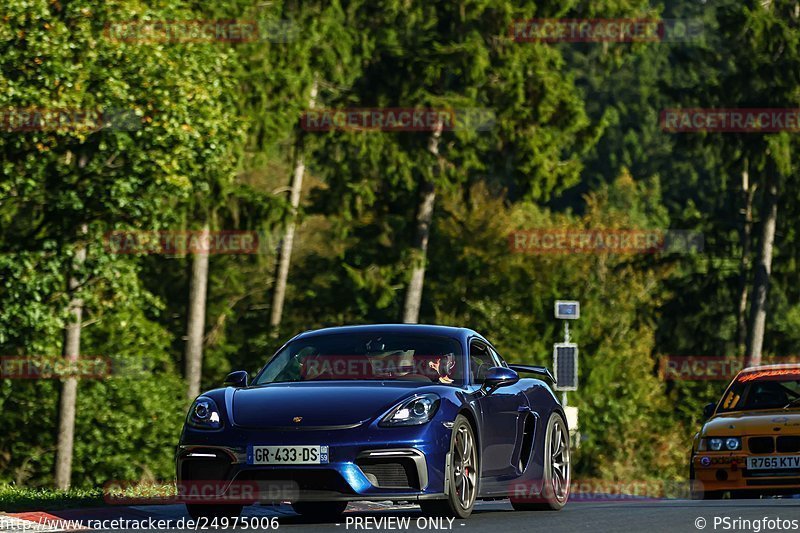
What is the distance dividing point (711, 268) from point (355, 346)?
40.8 m

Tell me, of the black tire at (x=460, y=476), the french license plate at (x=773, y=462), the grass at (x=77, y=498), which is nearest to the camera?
the black tire at (x=460, y=476)

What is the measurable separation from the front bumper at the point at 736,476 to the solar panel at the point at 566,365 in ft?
44.3

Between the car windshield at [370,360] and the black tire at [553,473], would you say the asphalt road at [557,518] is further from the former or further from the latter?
the car windshield at [370,360]

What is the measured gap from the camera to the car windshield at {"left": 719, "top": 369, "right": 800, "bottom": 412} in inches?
717

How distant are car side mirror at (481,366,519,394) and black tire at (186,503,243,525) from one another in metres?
2.12

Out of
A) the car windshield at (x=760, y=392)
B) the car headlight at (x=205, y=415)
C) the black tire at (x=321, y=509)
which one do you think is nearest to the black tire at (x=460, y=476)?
the black tire at (x=321, y=509)

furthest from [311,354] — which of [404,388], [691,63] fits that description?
[691,63]

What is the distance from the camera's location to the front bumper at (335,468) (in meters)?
11.6

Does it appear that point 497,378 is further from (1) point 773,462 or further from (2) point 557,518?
(1) point 773,462

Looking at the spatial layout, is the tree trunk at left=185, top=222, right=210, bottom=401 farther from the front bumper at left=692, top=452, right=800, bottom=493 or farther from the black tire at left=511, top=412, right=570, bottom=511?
the black tire at left=511, top=412, right=570, bottom=511

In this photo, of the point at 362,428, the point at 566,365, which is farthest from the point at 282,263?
the point at 362,428

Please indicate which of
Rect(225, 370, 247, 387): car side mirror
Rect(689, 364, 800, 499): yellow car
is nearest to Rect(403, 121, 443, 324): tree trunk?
→ Rect(689, 364, 800, 499): yellow car

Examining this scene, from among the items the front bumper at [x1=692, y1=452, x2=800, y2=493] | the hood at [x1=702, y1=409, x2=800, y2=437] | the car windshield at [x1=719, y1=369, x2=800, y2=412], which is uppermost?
the car windshield at [x1=719, y1=369, x2=800, y2=412]

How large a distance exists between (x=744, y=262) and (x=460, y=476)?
40249 mm
